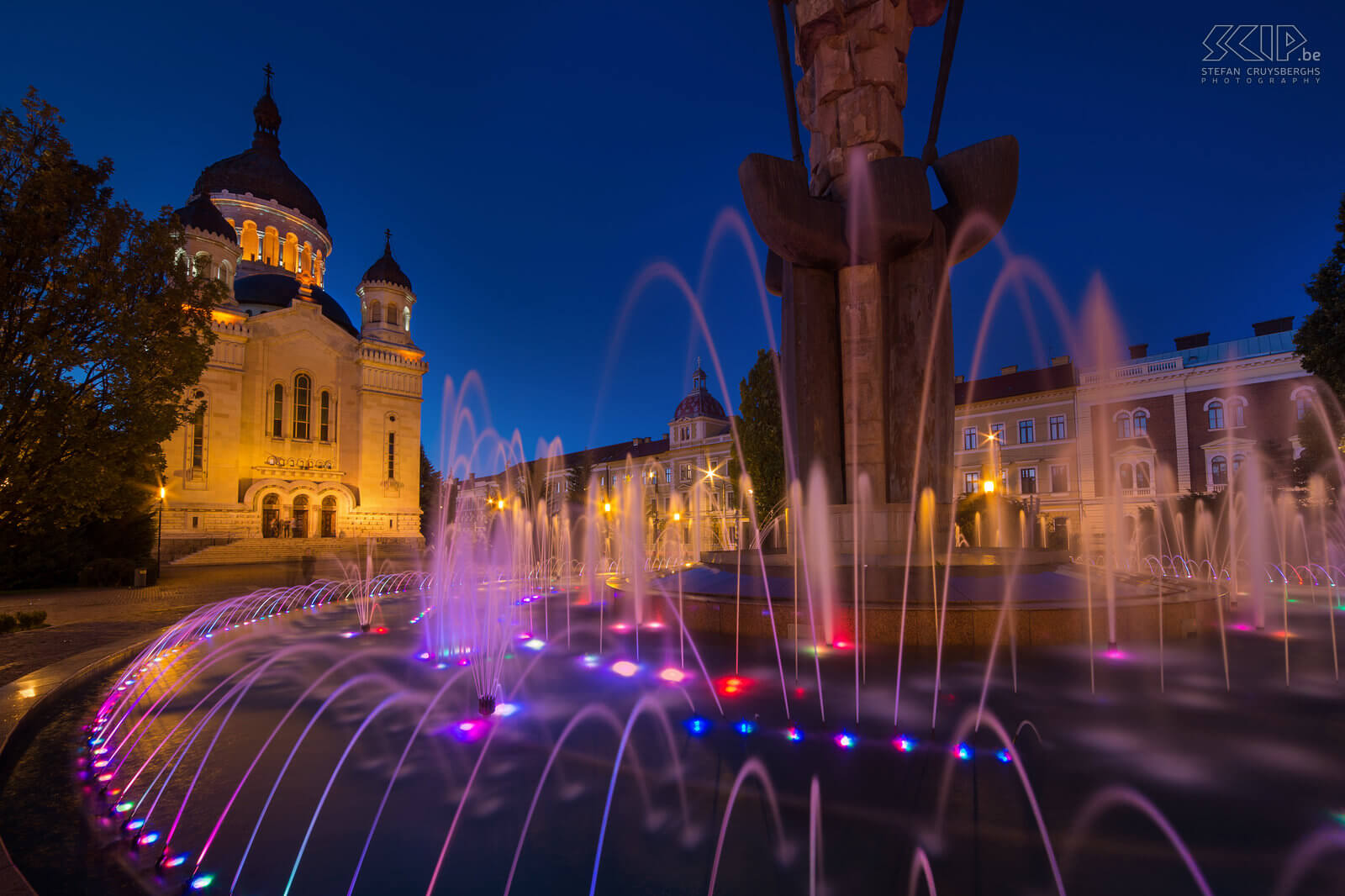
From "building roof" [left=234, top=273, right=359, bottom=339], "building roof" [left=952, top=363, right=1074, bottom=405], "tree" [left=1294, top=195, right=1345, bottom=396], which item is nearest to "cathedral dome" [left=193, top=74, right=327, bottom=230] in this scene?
"building roof" [left=234, top=273, right=359, bottom=339]

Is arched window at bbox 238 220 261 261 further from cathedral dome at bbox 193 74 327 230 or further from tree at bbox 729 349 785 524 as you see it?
tree at bbox 729 349 785 524

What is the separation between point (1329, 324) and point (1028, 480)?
85.6ft

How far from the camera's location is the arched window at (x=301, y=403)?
146 feet

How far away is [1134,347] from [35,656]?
52.7 metres

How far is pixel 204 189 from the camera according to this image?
2052 inches

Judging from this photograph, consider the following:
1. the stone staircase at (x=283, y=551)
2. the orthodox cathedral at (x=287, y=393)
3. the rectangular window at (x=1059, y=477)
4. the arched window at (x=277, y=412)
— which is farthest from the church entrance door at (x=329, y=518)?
the rectangular window at (x=1059, y=477)

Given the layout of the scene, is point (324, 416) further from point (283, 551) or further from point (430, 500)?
point (430, 500)

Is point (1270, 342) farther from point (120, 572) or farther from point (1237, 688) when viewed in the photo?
point (120, 572)

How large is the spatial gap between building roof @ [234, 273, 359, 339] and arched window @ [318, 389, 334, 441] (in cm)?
552

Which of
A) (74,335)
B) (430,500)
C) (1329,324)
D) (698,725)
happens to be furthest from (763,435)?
(430,500)

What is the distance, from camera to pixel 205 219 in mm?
43219

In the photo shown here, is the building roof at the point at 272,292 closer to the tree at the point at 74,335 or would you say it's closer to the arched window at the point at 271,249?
the arched window at the point at 271,249

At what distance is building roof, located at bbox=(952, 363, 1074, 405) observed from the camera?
45.3m

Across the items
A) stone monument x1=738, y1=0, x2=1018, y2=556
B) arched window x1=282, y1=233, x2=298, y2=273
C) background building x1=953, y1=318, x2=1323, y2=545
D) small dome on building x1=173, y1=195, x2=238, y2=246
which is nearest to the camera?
stone monument x1=738, y1=0, x2=1018, y2=556
